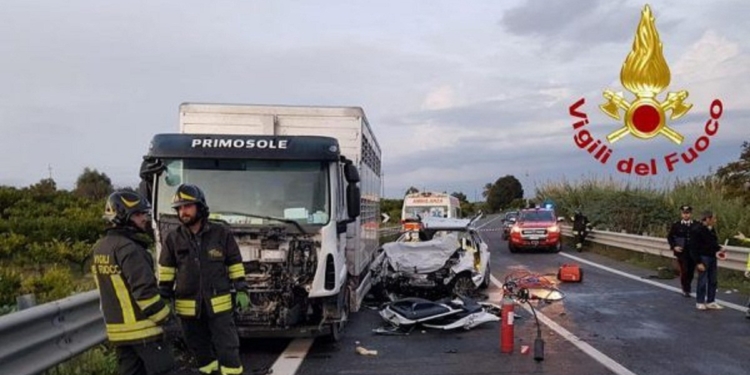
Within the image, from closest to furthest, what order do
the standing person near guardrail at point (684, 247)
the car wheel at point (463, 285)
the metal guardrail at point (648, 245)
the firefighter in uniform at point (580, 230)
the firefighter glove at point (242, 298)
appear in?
the firefighter glove at point (242, 298), the car wheel at point (463, 285), the standing person near guardrail at point (684, 247), the metal guardrail at point (648, 245), the firefighter in uniform at point (580, 230)

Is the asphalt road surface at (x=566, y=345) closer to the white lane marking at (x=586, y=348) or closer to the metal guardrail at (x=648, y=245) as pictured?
the white lane marking at (x=586, y=348)

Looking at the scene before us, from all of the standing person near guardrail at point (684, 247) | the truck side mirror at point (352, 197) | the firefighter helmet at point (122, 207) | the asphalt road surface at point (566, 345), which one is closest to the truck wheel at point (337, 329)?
the asphalt road surface at point (566, 345)

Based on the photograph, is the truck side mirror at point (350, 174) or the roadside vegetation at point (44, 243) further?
the roadside vegetation at point (44, 243)

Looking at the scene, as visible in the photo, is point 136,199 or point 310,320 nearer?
point 136,199

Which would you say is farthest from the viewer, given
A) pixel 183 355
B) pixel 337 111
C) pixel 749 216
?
pixel 749 216

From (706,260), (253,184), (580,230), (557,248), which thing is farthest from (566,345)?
(580,230)

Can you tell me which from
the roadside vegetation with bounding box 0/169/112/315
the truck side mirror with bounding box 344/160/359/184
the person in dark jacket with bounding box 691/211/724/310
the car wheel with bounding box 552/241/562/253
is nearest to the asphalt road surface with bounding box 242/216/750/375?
the person in dark jacket with bounding box 691/211/724/310

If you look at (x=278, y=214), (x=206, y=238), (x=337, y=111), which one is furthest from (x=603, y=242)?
(x=206, y=238)

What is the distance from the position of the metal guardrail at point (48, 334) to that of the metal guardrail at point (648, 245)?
12.5 m

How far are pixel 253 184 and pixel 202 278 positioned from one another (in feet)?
10.1

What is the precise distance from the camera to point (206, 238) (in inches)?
243

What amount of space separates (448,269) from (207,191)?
5.44 meters

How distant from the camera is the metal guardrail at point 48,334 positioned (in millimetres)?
5418

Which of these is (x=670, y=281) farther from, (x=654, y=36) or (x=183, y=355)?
(x=183, y=355)
